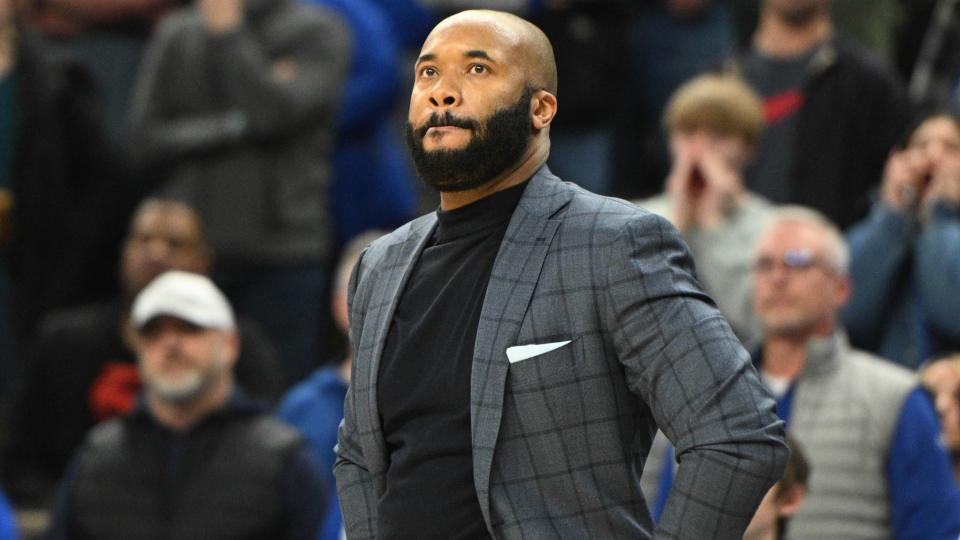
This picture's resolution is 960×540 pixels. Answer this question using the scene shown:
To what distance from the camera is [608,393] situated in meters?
2.77

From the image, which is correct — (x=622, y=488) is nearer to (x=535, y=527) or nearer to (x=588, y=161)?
(x=535, y=527)

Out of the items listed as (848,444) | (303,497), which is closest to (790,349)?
(848,444)

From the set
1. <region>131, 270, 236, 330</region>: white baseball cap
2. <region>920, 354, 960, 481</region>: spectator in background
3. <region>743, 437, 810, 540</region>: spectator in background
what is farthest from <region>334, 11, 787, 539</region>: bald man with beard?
<region>131, 270, 236, 330</region>: white baseball cap

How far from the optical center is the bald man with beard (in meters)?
2.72

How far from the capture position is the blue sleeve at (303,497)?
6.08m

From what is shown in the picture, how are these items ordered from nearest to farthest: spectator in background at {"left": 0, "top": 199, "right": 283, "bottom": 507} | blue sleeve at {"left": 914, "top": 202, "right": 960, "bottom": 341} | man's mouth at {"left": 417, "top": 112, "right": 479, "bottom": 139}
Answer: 1. man's mouth at {"left": 417, "top": 112, "right": 479, "bottom": 139}
2. blue sleeve at {"left": 914, "top": 202, "right": 960, "bottom": 341}
3. spectator in background at {"left": 0, "top": 199, "right": 283, "bottom": 507}

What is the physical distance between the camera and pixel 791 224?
589 centimetres

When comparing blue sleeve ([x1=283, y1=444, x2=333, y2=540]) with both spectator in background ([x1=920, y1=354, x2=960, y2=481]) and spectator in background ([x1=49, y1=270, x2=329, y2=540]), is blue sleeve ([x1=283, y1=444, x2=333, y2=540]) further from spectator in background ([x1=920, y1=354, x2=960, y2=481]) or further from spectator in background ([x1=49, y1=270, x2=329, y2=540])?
spectator in background ([x1=920, y1=354, x2=960, y2=481])

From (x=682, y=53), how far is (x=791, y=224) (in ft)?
9.46

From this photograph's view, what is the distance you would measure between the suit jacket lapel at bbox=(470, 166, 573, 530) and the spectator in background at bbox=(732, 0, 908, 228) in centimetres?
444

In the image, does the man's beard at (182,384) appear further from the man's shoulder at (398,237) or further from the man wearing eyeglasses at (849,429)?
the man's shoulder at (398,237)

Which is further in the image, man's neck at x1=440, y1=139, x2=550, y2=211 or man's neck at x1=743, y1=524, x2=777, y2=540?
man's neck at x1=743, y1=524, x2=777, y2=540

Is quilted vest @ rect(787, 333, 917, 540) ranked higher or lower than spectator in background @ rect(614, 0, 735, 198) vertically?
lower

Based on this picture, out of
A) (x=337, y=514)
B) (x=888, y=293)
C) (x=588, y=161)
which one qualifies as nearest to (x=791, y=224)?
(x=888, y=293)
